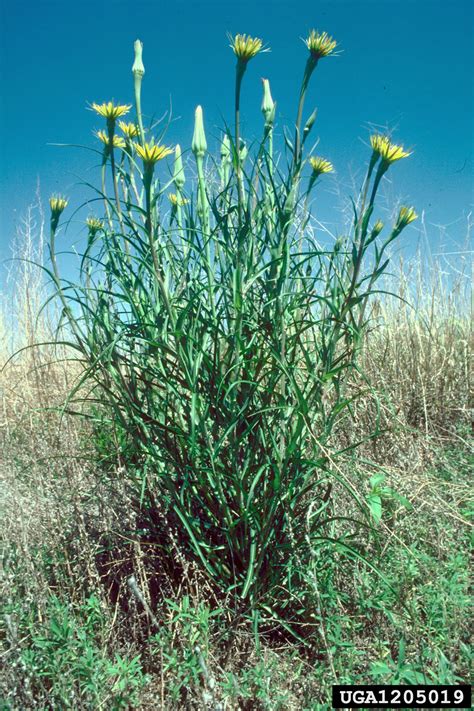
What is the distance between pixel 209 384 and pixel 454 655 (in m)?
0.86

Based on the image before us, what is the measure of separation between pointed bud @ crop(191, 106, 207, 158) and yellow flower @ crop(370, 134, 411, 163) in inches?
15.6

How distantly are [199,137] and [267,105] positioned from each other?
6.8 inches

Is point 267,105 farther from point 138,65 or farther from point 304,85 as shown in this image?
point 138,65

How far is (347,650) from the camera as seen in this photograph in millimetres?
1279

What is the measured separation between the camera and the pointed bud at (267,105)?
4.26 ft

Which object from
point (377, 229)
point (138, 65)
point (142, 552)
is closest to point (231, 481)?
point (142, 552)

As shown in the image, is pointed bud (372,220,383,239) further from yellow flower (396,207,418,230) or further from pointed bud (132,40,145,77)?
pointed bud (132,40,145,77)

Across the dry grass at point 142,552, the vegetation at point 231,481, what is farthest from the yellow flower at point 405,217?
the dry grass at point 142,552

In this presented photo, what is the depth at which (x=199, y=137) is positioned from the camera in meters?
1.32

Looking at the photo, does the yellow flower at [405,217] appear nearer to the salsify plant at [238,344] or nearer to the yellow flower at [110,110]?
the salsify plant at [238,344]

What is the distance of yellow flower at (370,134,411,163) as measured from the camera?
1115mm

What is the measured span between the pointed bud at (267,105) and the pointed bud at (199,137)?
0.49 feet

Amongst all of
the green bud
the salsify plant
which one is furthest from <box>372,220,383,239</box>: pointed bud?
the green bud

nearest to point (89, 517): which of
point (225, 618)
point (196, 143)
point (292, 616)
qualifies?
point (225, 618)
